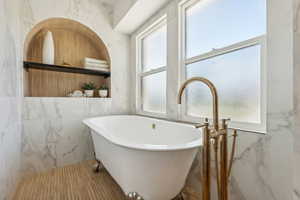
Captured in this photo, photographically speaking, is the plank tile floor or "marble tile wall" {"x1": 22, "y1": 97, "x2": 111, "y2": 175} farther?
"marble tile wall" {"x1": 22, "y1": 97, "x2": 111, "y2": 175}

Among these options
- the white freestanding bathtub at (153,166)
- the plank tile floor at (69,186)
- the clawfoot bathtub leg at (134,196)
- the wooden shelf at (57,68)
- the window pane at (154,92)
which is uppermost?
the wooden shelf at (57,68)

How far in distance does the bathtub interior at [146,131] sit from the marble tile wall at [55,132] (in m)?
0.40

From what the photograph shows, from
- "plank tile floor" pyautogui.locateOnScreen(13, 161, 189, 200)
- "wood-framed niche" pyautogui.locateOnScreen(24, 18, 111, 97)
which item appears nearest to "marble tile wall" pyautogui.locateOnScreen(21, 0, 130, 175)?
"wood-framed niche" pyautogui.locateOnScreen(24, 18, 111, 97)

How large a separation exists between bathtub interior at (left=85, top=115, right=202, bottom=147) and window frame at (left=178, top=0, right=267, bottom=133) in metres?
0.23

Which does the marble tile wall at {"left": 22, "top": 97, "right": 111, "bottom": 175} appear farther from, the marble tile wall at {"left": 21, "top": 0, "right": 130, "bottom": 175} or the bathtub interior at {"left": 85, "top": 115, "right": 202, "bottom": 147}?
the bathtub interior at {"left": 85, "top": 115, "right": 202, "bottom": 147}

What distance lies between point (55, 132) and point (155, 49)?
1986 millimetres

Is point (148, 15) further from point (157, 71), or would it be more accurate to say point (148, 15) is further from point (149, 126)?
point (149, 126)

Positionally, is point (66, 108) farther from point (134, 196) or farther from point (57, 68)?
point (134, 196)

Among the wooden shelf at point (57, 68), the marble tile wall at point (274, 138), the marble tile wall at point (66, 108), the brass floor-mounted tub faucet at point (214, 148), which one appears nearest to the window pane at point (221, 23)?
the marble tile wall at point (274, 138)

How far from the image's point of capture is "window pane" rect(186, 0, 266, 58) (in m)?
1.10

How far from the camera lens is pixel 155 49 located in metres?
2.34

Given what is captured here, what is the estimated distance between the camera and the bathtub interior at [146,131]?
4.26 ft

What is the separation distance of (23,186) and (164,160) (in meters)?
1.70

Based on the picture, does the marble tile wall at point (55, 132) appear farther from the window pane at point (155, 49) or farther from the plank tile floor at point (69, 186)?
the window pane at point (155, 49)
